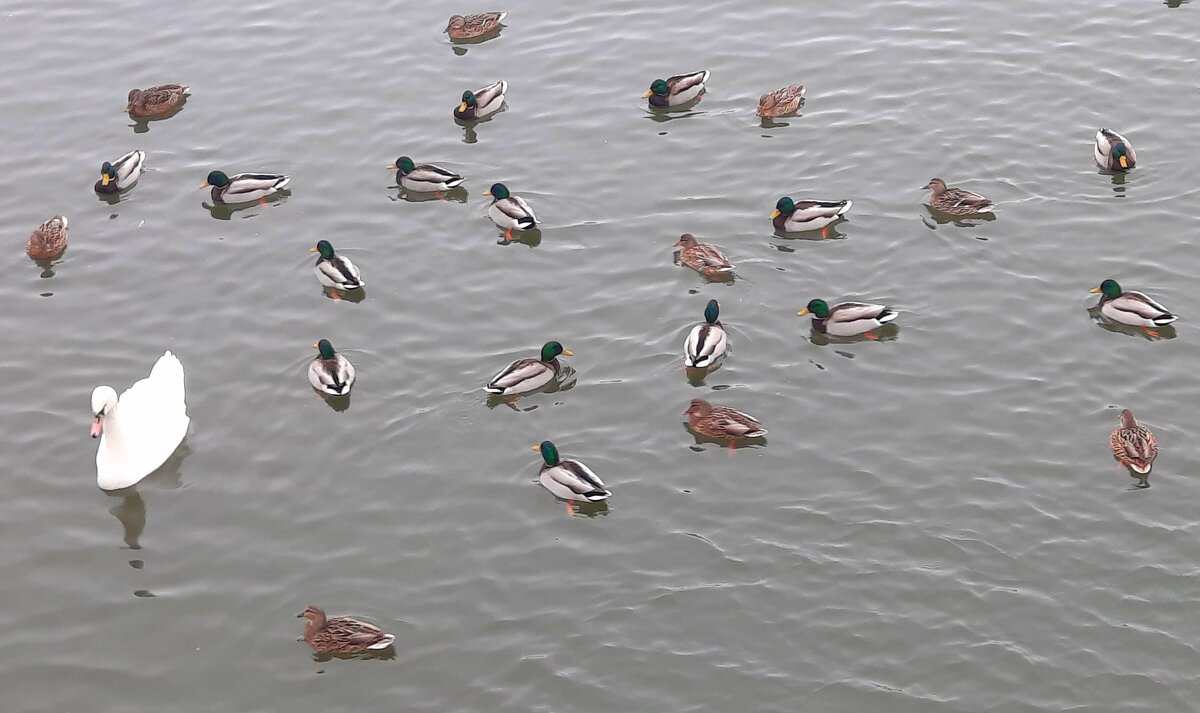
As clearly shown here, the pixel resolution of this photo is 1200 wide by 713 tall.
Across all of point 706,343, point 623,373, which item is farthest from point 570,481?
point 706,343

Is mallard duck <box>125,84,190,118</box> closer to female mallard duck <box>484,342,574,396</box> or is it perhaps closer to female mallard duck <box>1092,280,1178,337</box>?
female mallard duck <box>484,342,574,396</box>

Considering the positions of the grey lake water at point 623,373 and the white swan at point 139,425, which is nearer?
the grey lake water at point 623,373

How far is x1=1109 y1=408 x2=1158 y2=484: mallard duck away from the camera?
12.7m

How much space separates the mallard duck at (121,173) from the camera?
60.8 feet

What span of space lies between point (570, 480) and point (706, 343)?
2.54 metres

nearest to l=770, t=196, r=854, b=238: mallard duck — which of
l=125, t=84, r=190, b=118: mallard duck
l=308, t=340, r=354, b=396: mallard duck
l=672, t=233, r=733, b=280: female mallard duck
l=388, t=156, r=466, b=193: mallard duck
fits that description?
l=672, t=233, r=733, b=280: female mallard duck

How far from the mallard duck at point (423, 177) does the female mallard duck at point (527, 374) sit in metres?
4.21

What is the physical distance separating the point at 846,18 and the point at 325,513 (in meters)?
12.7

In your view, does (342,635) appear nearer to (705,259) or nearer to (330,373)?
(330,373)

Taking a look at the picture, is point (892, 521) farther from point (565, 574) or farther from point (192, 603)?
point (192, 603)

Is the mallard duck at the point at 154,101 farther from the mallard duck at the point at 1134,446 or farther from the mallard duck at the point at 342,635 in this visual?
the mallard duck at the point at 1134,446

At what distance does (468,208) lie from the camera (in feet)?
59.4

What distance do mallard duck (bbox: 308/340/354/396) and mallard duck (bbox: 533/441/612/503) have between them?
2.57 metres

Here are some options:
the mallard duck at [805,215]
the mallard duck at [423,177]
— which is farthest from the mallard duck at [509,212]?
the mallard duck at [805,215]
